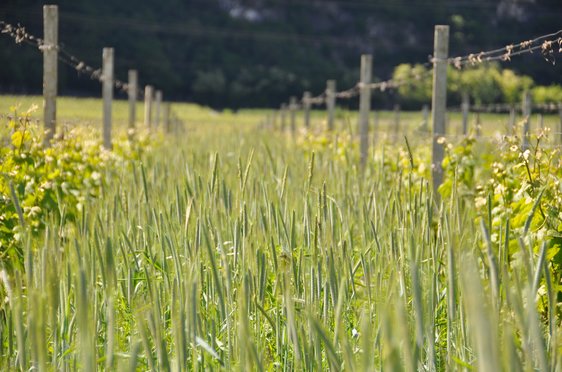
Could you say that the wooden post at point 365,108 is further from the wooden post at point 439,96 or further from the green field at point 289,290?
the green field at point 289,290

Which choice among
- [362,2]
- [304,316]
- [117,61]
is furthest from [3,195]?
[362,2]

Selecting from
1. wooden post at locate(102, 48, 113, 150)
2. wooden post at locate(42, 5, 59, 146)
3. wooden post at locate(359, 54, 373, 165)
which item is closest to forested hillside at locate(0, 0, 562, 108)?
wooden post at locate(102, 48, 113, 150)

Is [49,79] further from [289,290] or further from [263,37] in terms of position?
[263,37]

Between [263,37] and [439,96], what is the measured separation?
69.8 meters

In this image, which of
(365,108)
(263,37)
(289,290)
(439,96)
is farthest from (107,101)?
(263,37)

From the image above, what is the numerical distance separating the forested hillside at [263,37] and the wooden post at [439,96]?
42013 mm

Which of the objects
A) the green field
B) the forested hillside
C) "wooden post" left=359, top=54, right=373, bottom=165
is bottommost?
the green field

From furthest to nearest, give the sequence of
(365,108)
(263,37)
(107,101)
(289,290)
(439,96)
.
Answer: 1. (263,37)
2. (365,108)
3. (107,101)
4. (439,96)
5. (289,290)

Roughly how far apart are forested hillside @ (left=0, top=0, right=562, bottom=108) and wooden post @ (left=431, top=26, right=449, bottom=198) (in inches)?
1654

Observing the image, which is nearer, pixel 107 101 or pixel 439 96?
pixel 439 96

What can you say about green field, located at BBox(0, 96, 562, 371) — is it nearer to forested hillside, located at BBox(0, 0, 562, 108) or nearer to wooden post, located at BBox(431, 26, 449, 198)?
wooden post, located at BBox(431, 26, 449, 198)

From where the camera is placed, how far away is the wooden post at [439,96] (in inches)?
226

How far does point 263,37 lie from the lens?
74.6 meters

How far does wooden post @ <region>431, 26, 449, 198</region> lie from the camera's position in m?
5.74
